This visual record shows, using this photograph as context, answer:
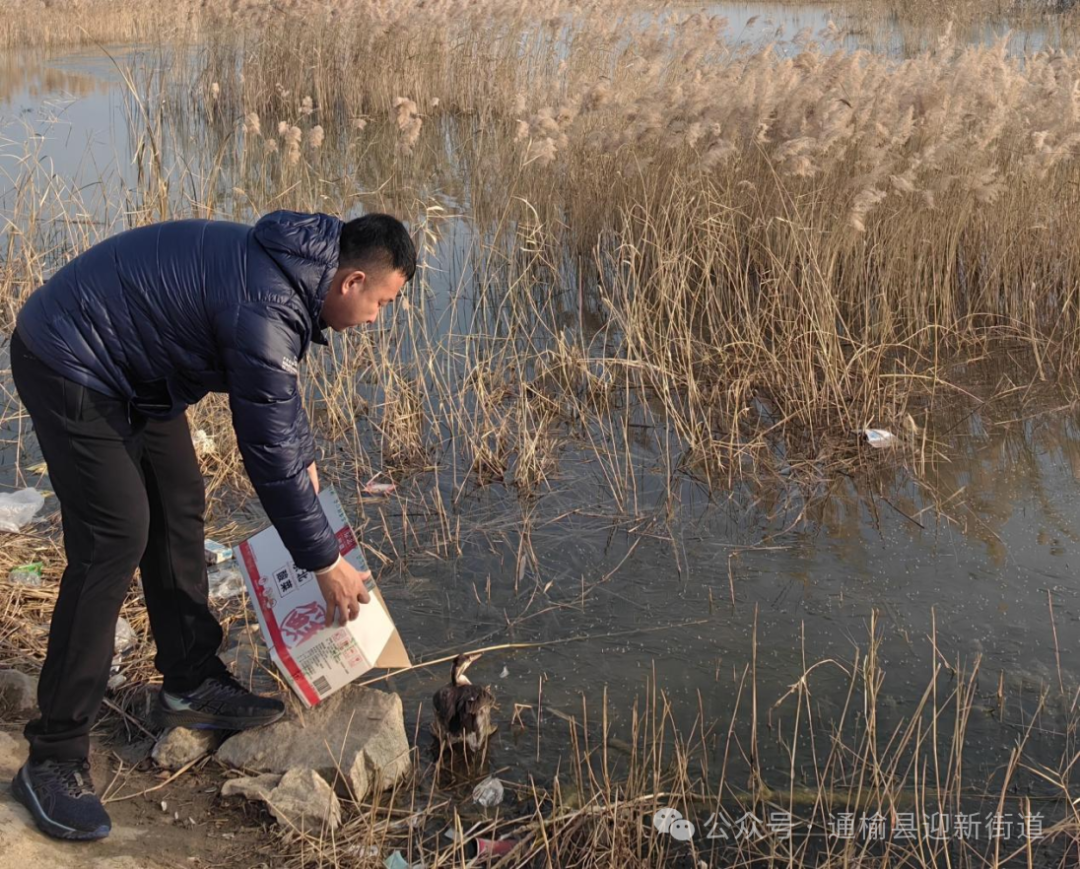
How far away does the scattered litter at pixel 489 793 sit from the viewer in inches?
115

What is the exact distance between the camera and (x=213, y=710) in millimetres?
2986

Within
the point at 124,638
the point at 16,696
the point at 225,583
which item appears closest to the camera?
the point at 16,696

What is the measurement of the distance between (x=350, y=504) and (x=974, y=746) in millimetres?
2508

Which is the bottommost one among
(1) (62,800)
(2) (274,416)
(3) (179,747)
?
(3) (179,747)

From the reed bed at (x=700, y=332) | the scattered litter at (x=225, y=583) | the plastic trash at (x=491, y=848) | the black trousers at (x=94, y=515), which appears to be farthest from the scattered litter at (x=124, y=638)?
the plastic trash at (x=491, y=848)

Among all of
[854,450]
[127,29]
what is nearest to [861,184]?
[854,450]

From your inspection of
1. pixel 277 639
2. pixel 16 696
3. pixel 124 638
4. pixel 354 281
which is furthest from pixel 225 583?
pixel 354 281

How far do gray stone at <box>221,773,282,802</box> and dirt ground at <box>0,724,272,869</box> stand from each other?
0.03 m

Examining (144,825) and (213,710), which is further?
(213,710)

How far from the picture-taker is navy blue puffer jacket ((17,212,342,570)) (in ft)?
7.59

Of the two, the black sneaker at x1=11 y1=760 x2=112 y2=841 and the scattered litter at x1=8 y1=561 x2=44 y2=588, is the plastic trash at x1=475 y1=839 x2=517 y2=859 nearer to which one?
the black sneaker at x1=11 y1=760 x2=112 y2=841

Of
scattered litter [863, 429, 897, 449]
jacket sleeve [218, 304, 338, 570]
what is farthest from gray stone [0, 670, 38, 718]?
scattered litter [863, 429, 897, 449]

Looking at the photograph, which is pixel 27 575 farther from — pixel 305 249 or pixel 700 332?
pixel 700 332

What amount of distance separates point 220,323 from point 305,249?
232 millimetres
